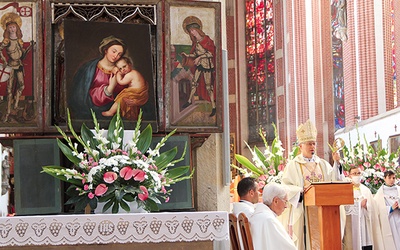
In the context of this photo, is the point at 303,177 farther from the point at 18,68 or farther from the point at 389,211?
the point at 18,68

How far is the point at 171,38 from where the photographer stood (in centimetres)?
689

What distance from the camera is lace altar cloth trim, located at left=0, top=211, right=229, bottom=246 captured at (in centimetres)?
536

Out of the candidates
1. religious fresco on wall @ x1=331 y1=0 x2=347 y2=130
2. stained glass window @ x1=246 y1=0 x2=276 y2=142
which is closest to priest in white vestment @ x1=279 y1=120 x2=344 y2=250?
religious fresco on wall @ x1=331 y1=0 x2=347 y2=130

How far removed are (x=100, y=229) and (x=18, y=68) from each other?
6.15 feet

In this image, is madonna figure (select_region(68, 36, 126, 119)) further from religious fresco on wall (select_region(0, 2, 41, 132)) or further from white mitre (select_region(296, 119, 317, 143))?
white mitre (select_region(296, 119, 317, 143))

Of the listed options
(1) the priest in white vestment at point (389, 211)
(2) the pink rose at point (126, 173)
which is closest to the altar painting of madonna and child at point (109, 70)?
(2) the pink rose at point (126, 173)

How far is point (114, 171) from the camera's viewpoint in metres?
5.74

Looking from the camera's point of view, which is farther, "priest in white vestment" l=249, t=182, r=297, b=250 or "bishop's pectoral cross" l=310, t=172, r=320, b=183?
"bishop's pectoral cross" l=310, t=172, r=320, b=183

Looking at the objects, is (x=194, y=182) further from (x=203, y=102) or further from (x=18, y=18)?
(x=18, y=18)

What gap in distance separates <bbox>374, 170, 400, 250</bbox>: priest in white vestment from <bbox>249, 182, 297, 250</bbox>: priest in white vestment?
5170 millimetres

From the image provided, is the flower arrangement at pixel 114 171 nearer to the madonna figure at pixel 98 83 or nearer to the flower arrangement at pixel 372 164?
the madonna figure at pixel 98 83

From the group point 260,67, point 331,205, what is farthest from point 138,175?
point 260,67

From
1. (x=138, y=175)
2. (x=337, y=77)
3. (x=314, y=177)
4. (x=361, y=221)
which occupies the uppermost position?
(x=337, y=77)

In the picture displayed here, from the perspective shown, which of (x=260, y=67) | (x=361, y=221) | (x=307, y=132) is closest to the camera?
(x=307, y=132)
